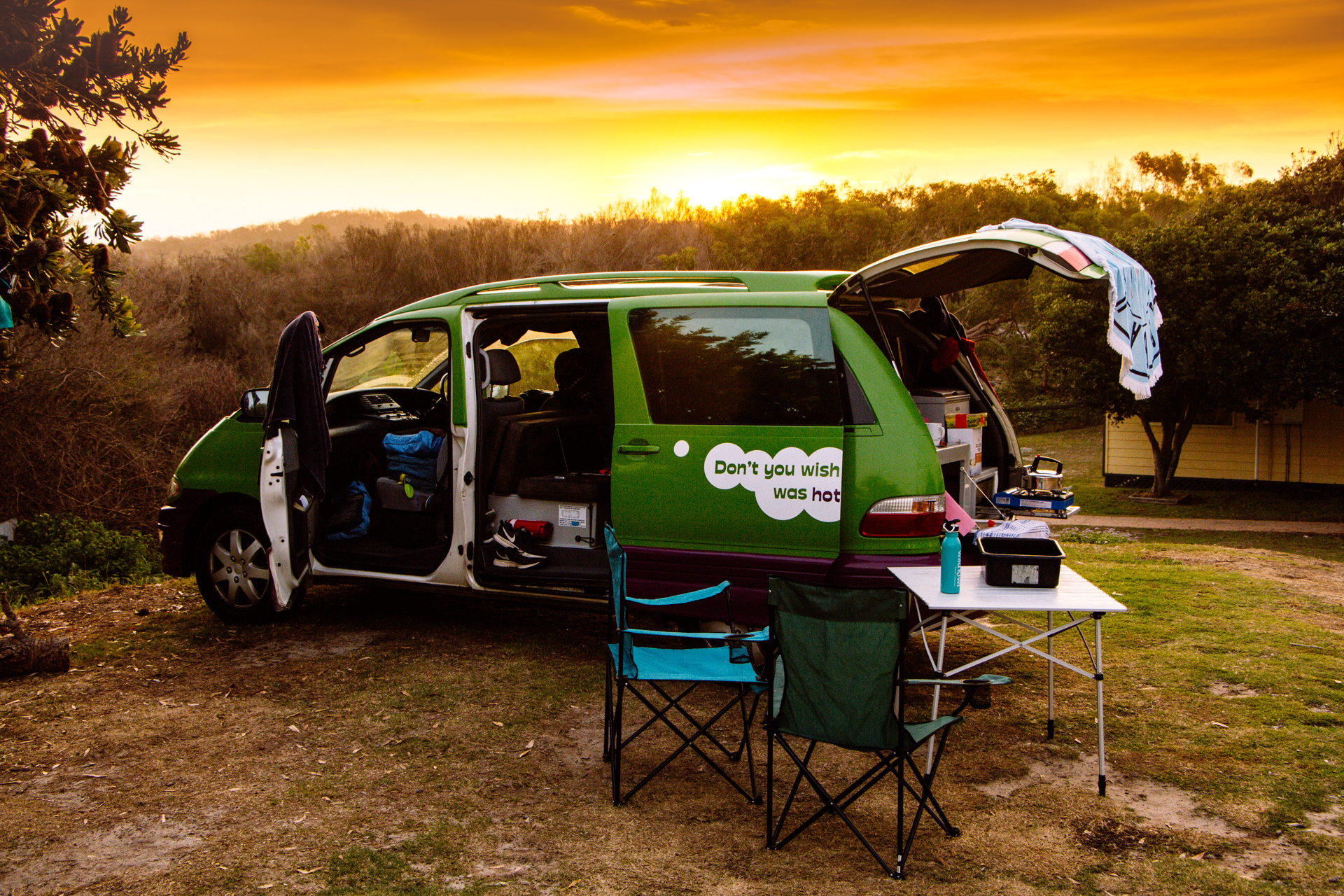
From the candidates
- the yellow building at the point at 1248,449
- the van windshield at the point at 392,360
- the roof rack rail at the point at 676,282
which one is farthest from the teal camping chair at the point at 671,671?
the yellow building at the point at 1248,449

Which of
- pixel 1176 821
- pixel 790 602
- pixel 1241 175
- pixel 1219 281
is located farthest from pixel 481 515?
pixel 1241 175

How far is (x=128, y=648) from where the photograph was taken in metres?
6.00

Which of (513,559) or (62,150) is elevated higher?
(62,150)

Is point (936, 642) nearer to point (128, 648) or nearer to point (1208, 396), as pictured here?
point (128, 648)

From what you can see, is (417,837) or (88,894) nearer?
(88,894)

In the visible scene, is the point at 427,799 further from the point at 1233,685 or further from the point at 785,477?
the point at 1233,685

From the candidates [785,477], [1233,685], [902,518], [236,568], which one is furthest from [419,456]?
[1233,685]

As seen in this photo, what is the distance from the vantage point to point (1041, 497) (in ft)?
18.3

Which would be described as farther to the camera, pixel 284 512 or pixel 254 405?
pixel 254 405

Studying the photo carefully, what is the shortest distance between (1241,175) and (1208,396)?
148 feet

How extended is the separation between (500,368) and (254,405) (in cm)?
157

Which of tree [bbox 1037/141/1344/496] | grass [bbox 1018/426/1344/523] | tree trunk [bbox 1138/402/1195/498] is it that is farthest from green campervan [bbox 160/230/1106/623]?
tree trunk [bbox 1138/402/1195/498]

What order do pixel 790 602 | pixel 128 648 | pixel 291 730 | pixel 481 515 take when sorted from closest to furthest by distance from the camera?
pixel 790 602 < pixel 291 730 < pixel 481 515 < pixel 128 648

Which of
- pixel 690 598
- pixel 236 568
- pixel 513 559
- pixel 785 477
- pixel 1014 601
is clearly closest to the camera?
pixel 1014 601
